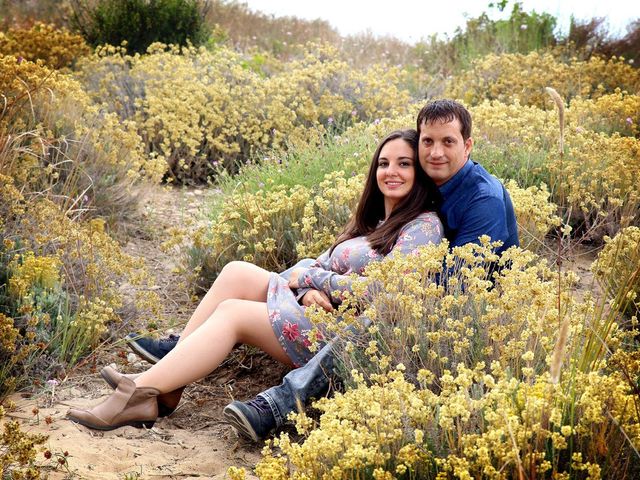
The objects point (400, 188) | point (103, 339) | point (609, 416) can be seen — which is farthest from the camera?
point (103, 339)

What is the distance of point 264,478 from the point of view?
2367 mm

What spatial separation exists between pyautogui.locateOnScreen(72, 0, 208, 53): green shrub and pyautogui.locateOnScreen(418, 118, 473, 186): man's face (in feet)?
24.1

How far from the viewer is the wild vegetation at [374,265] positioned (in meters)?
2.37

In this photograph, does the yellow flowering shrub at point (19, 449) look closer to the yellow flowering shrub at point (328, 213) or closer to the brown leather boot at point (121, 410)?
the brown leather boot at point (121, 410)

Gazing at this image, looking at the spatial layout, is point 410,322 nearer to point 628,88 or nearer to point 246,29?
point 628,88

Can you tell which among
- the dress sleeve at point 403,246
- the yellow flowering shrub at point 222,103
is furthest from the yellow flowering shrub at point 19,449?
the yellow flowering shrub at point 222,103

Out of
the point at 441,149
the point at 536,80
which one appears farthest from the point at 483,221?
the point at 536,80

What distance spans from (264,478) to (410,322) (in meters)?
0.97

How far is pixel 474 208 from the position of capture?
3.75 metres

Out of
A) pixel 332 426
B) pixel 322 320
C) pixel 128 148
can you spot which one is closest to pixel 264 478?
pixel 332 426

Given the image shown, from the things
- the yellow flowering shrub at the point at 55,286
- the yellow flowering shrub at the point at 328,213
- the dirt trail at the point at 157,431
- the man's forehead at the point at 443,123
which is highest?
the man's forehead at the point at 443,123

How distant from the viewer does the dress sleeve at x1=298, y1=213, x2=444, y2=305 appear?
364 cm

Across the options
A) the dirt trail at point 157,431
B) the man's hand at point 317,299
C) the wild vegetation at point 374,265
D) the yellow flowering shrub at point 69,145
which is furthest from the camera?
the yellow flowering shrub at point 69,145

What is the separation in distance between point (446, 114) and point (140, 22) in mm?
7696
